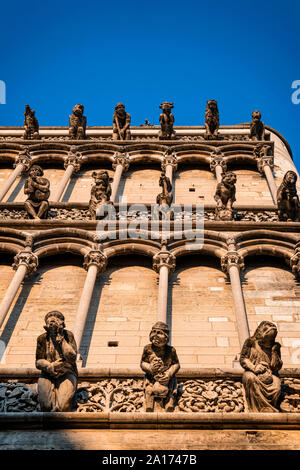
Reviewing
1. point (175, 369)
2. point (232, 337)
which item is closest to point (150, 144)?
point (232, 337)

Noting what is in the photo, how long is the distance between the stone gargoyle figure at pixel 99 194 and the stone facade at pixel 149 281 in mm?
317

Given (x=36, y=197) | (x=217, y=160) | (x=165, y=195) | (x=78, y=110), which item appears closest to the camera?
(x=36, y=197)

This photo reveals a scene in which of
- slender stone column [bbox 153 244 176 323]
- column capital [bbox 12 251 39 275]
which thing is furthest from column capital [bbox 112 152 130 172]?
column capital [bbox 12 251 39 275]

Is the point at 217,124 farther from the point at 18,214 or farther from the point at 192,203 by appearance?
the point at 18,214

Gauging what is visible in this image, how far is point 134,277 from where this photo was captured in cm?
1255

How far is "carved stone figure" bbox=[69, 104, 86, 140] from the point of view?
19.8 meters

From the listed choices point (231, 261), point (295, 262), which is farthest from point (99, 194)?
point (295, 262)

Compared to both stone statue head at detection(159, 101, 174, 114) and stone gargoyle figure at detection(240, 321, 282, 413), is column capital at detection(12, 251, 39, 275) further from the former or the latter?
stone statue head at detection(159, 101, 174, 114)

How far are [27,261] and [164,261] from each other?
2845 millimetres

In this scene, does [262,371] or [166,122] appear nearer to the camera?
[262,371]

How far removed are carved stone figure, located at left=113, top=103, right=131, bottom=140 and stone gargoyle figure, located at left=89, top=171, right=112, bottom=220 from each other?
4.72 meters

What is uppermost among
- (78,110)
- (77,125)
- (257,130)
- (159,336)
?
(78,110)

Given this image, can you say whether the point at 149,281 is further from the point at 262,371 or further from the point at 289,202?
the point at 262,371

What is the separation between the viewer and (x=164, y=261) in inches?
486
